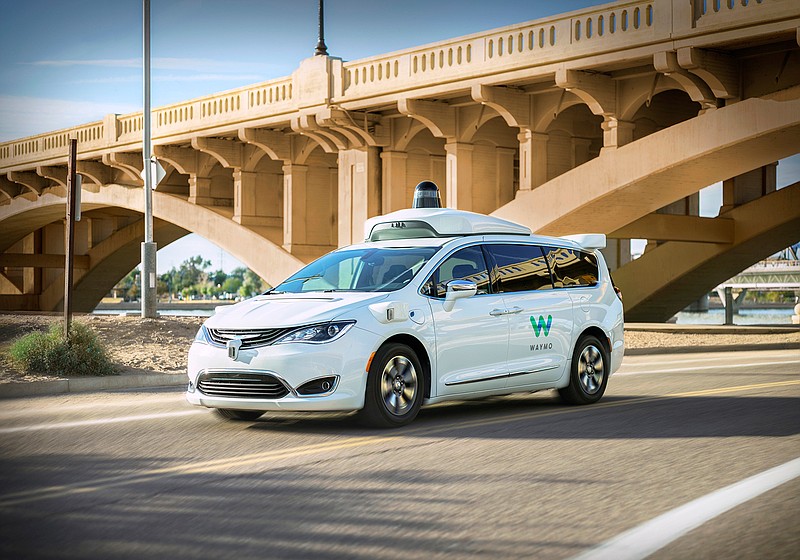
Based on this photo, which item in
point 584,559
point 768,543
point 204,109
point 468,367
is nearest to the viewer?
point 584,559

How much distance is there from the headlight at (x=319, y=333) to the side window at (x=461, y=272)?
3.83 ft

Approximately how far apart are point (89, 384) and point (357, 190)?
18806 millimetres

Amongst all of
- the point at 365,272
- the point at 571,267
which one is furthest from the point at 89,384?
the point at 571,267

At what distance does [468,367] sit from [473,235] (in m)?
1.56

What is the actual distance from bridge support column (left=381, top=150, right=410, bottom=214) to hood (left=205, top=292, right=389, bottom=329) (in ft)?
71.1

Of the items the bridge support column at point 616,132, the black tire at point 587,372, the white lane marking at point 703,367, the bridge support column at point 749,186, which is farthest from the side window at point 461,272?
the bridge support column at point 749,186

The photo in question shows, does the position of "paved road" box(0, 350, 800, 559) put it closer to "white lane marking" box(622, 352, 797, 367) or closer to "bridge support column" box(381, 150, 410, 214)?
"white lane marking" box(622, 352, 797, 367)

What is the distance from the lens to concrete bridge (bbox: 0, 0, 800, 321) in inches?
917

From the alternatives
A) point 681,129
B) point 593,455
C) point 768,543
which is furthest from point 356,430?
point 681,129

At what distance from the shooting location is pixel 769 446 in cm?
864

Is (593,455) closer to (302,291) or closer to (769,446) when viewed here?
(769,446)

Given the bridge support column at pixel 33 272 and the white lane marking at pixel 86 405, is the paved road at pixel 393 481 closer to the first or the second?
the white lane marking at pixel 86 405

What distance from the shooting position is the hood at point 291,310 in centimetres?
923

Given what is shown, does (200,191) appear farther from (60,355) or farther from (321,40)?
(60,355)
